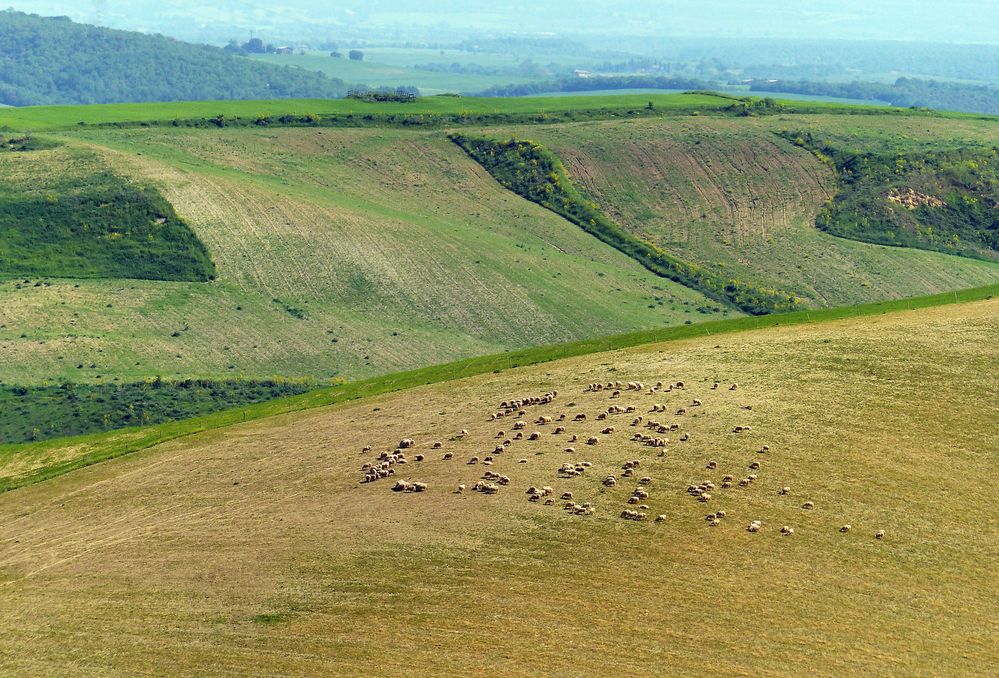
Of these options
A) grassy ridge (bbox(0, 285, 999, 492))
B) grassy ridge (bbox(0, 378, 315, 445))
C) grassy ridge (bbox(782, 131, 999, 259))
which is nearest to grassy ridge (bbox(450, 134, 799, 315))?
grassy ridge (bbox(782, 131, 999, 259))

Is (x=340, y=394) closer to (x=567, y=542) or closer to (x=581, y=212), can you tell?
(x=567, y=542)

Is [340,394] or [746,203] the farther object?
[746,203]

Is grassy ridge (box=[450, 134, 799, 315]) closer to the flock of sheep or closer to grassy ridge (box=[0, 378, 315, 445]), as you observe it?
grassy ridge (box=[0, 378, 315, 445])

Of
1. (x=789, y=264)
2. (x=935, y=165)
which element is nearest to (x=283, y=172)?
(x=789, y=264)

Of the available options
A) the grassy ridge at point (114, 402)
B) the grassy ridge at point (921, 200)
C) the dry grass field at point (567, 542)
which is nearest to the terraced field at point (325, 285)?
the grassy ridge at point (114, 402)

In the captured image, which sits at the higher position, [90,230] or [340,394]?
[90,230]

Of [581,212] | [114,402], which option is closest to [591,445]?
[114,402]
